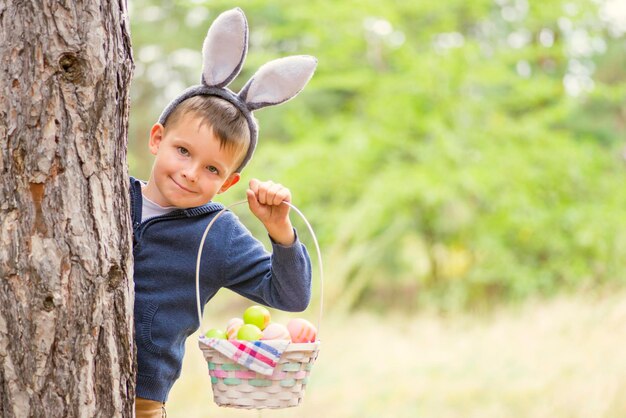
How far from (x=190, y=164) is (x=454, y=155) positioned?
7432 millimetres

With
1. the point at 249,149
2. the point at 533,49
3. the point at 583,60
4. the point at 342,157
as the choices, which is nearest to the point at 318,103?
the point at 342,157

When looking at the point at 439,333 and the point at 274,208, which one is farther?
the point at 439,333

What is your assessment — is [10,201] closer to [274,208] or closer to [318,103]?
[274,208]

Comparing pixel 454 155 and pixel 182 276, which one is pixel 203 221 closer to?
pixel 182 276

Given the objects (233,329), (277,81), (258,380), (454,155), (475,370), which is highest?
(454,155)

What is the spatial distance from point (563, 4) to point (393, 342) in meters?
4.61

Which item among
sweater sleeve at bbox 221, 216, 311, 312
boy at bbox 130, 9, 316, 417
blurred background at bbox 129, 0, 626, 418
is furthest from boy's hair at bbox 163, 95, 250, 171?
blurred background at bbox 129, 0, 626, 418

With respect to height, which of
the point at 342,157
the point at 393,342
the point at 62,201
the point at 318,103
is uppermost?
the point at 318,103

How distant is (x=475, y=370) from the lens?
6.86 m

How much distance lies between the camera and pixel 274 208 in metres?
2.17

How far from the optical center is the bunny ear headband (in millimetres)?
2242

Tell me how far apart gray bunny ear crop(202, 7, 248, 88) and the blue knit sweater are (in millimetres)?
371

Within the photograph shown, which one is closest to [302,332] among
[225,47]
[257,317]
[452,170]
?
[257,317]

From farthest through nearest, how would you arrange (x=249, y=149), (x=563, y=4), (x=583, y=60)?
(x=583, y=60) < (x=563, y=4) < (x=249, y=149)
